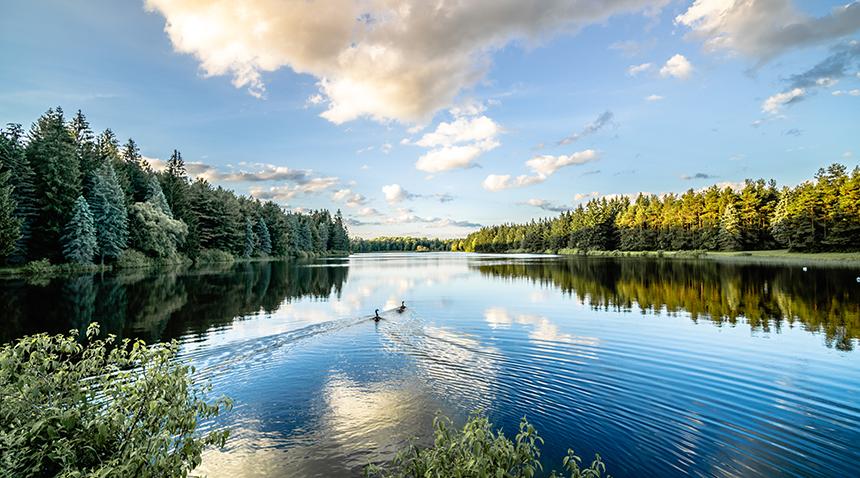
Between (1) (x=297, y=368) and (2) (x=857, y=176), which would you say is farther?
(2) (x=857, y=176)

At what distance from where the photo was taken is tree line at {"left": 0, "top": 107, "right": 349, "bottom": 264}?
173ft

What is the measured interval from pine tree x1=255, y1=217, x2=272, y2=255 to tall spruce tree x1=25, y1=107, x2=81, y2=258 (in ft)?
180

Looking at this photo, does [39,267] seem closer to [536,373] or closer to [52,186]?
[52,186]

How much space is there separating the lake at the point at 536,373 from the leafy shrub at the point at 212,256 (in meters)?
59.9

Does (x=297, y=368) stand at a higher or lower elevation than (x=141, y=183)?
lower

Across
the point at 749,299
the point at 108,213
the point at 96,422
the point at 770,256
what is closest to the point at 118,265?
the point at 108,213

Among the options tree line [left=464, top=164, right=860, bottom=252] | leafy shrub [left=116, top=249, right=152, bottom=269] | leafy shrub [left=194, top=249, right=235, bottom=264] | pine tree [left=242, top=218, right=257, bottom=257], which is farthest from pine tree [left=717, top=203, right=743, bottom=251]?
leafy shrub [left=116, top=249, right=152, bottom=269]

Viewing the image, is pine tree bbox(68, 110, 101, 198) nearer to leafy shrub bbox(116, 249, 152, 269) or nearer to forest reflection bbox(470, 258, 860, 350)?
leafy shrub bbox(116, 249, 152, 269)

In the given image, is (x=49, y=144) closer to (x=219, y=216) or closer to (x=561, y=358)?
(x=219, y=216)

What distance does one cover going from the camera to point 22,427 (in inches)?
183

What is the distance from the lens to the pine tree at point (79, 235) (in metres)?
53.0

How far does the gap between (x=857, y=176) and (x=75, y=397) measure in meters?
101

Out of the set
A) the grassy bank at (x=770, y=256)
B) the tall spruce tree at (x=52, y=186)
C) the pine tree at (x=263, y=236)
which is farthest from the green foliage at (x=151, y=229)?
the grassy bank at (x=770, y=256)

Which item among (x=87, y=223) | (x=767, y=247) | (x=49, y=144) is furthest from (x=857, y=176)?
(x=49, y=144)
